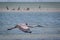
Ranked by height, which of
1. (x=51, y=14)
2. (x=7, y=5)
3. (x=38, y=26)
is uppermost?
(x=7, y=5)

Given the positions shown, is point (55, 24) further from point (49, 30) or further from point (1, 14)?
point (1, 14)

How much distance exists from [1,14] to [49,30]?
0.57 metres

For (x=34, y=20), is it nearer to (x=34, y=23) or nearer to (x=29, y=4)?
(x=34, y=23)

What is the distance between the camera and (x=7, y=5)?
1599mm

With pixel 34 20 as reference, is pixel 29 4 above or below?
above

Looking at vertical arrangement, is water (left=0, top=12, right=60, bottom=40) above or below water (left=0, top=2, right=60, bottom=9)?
below

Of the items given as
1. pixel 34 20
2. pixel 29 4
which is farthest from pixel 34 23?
pixel 29 4

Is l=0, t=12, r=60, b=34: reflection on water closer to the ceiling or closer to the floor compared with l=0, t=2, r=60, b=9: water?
closer to the floor

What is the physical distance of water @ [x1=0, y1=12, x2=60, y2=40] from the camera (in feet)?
5.01

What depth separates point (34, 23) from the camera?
5.20 feet

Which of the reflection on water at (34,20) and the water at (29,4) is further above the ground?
the water at (29,4)

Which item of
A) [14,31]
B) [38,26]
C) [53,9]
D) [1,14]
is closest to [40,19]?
[38,26]

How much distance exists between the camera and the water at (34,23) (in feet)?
5.01

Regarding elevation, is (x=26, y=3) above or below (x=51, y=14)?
above
